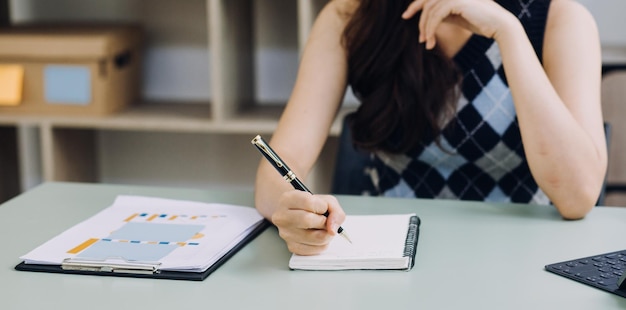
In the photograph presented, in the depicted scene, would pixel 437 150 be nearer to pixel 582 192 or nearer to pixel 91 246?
pixel 582 192

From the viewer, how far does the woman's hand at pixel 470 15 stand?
138 cm

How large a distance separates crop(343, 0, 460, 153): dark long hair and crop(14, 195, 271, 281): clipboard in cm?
41

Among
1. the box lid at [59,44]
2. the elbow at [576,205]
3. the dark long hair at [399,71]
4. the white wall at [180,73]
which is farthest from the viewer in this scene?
the white wall at [180,73]

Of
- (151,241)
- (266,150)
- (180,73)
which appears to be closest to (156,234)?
(151,241)

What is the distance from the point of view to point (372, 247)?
3.36 ft

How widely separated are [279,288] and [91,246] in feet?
0.89


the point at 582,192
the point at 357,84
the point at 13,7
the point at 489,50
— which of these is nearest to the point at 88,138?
the point at 13,7

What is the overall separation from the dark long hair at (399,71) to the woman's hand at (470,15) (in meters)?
0.09

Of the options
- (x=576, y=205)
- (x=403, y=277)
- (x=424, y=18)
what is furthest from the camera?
(x=424, y=18)

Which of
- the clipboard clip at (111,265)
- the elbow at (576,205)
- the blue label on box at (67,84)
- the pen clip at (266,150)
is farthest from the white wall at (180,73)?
the clipboard clip at (111,265)

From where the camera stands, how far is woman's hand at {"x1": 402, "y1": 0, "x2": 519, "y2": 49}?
138 cm

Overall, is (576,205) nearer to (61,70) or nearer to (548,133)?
(548,133)

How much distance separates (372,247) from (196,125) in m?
1.41

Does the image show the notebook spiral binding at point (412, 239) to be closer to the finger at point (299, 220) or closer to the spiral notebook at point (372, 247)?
the spiral notebook at point (372, 247)
